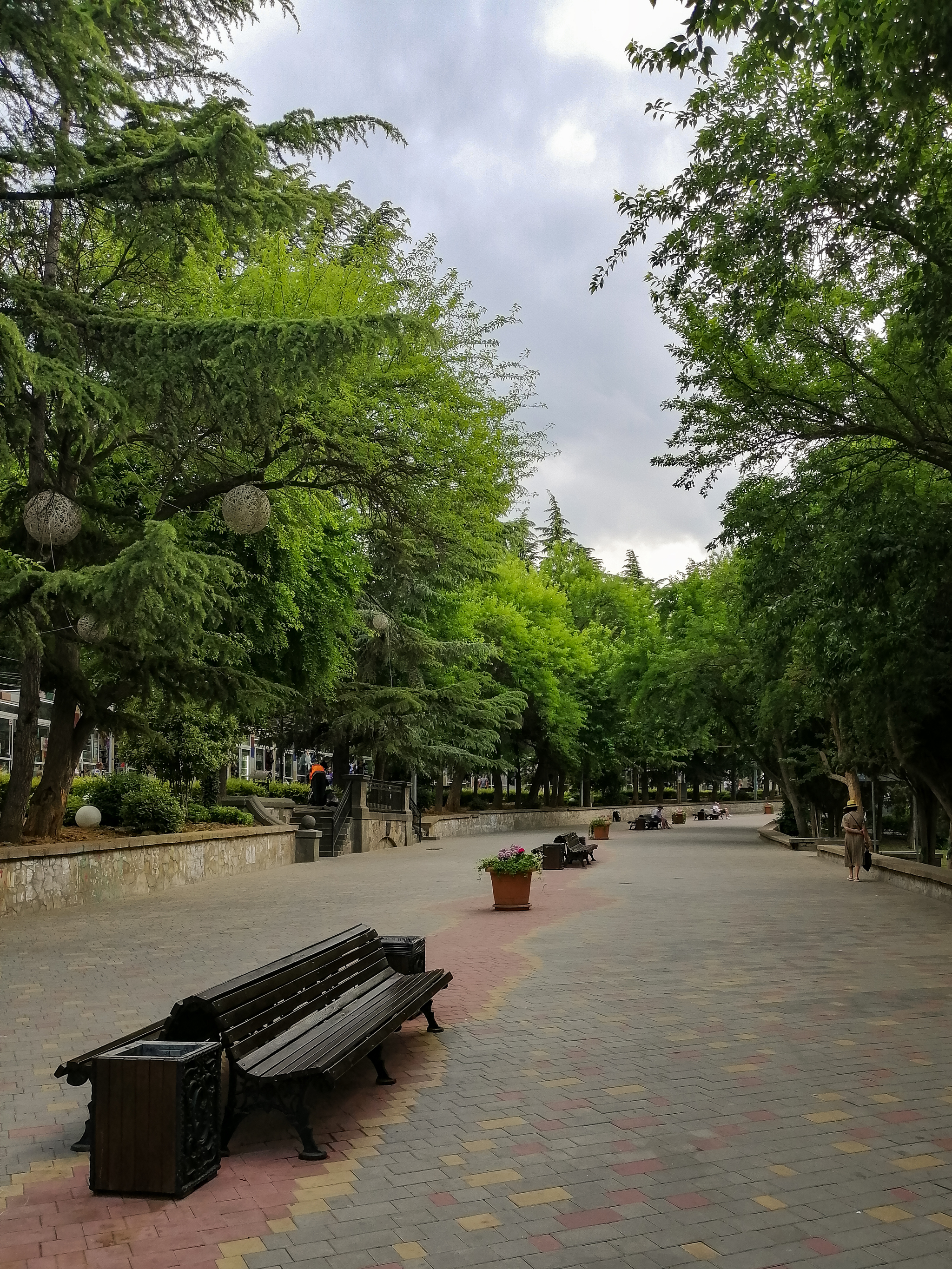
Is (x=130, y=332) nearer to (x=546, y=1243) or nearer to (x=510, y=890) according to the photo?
(x=510, y=890)

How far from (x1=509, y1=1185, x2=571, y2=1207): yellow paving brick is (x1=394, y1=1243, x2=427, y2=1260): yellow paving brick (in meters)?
0.55

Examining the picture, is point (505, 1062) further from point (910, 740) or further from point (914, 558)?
point (910, 740)

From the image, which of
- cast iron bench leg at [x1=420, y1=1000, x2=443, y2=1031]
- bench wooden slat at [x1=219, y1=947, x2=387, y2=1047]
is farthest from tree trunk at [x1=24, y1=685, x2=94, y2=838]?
cast iron bench leg at [x1=420, y1=1000, x2=443, y2=1031]

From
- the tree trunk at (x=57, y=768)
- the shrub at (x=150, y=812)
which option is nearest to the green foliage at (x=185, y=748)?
the shrub at (x=150, y=812)

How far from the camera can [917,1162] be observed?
4.92 meters

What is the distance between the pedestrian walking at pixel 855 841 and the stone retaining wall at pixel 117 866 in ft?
40.4

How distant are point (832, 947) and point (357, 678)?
907 inches

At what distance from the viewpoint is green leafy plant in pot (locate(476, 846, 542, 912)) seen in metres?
14.9

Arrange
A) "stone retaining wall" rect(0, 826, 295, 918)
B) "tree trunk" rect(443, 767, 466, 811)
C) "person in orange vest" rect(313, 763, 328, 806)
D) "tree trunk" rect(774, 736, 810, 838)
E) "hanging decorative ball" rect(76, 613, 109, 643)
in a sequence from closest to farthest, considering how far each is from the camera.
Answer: "hanging decorative ball" rect(76, 613, 109, 643)
"stone retaining wall" rect(0, 826, 295, 918)
"person in orange vest" rect(313, 763, 328, 806)
"tree trunk" rect(774, 736, 810, 838)
"tree trunk" rect(443, 767, 466, 811)

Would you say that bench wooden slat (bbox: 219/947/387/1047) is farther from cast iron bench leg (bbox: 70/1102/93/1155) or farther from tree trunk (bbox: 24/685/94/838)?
tree trunk (bbox: 24/685/94/838)

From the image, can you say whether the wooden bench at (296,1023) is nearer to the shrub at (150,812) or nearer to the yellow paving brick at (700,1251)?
the yellow paving brick at (700,1251)

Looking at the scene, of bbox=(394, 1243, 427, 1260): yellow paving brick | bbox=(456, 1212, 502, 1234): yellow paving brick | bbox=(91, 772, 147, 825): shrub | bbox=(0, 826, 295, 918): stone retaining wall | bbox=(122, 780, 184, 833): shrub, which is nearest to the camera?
bbox=(394, 1243, 427, 1260): yellow paving brick

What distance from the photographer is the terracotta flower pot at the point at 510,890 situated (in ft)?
49.0

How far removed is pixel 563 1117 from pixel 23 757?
12.4 meters
